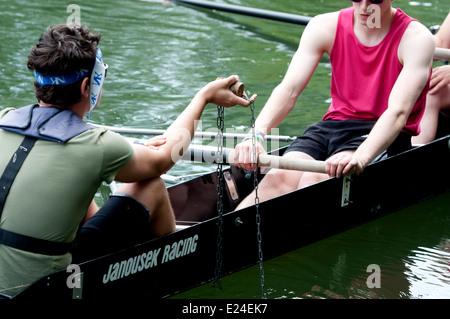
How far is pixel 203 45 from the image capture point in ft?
29.8

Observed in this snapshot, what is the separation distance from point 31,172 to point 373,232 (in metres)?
2.66

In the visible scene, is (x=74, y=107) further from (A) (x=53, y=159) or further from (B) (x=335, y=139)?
(B) (x=335, y=139)

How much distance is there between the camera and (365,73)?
4449 millimetres

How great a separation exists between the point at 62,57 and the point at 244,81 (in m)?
5.18

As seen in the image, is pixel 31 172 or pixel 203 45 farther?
pixel 203 45

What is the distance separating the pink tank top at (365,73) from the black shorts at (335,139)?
61 mm

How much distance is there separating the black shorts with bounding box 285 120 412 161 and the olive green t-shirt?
1.73 m

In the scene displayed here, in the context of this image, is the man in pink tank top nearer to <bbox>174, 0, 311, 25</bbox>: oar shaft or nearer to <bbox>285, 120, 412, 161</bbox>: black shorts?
<bbox>285, 120, 412, 161</bbox>: black shorts

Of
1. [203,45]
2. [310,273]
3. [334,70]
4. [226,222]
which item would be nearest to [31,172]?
[226,222]

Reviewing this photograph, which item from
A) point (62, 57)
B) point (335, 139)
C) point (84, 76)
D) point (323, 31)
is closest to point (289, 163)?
point (335, 139)

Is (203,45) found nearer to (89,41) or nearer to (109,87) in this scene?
(109,87)

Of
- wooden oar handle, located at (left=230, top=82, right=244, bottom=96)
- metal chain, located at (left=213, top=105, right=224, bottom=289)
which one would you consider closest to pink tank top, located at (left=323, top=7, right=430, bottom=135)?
metal chain, located at (left=213, top=105, right=224, bottom=289)

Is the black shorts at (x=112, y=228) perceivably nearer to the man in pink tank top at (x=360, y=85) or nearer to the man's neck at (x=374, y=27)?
the man in pink tank top at (x=360, y=85)

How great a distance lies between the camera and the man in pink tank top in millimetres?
4207
